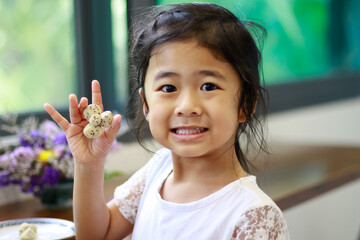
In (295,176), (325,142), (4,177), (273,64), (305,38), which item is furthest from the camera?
(305,38)

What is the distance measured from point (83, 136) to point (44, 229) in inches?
9.6

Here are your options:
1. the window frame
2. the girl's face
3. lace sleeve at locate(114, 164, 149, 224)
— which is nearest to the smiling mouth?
the girl's face

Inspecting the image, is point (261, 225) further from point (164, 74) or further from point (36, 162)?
point (36, 162)

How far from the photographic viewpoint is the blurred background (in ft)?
6.43

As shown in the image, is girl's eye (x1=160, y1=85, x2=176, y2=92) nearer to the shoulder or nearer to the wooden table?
the shoulder

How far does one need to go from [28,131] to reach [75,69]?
0.61 metres

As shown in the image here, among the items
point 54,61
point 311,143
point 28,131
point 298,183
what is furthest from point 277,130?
point 28,131

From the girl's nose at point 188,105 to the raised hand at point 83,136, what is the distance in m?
0.14

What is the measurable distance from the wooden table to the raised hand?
361mm

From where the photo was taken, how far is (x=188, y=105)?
35.1 inches

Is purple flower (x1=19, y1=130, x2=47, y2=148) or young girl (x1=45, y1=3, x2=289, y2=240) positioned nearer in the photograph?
young girl (x1=45, y1=3, x2=289, y2=240)

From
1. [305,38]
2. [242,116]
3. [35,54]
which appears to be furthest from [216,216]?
[305,38]

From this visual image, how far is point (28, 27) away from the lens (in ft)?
6.40

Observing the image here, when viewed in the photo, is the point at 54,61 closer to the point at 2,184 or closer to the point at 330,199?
the point at 2,184
